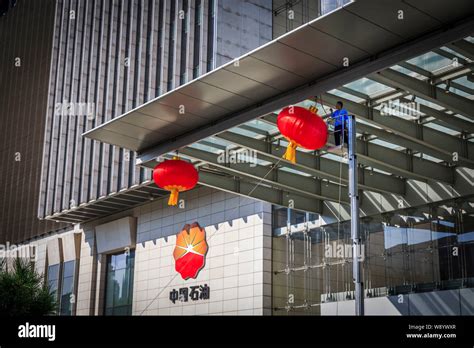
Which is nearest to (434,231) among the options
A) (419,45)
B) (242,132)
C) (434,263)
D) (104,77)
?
(434,263)

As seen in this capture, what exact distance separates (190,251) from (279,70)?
1270cm

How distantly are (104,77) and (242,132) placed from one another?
13.8 metres

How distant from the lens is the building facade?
15469 millimetres

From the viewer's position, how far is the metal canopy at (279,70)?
11.2m

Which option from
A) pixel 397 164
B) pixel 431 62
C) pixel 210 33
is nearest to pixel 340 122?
pixel 431 62

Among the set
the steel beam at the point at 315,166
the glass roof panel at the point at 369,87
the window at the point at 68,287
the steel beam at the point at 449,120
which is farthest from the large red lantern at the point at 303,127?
the window at the point at 68,287

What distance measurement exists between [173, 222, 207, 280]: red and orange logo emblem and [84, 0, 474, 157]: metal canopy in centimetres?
765

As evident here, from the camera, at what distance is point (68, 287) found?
30812 mm

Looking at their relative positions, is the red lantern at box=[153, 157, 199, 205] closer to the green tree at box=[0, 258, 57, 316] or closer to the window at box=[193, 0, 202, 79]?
the green tree at box=[0, 258, 57, 316]

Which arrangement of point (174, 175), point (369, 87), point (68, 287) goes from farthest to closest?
point (68, 287) → point (174, 175) → point (369, 87)

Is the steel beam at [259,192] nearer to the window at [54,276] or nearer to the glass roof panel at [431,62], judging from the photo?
the glass roof panel at [431,62]

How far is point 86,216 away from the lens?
3005cm

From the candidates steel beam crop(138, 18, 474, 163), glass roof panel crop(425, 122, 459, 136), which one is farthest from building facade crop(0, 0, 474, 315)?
steel beam crop(138, 18, 474, 163)

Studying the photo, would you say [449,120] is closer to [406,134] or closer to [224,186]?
[406,134]
